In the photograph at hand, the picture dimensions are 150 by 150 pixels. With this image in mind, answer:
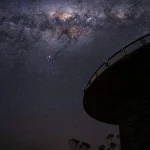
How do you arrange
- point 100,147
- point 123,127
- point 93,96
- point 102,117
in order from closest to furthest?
point 123,127, point 93,96, point 102,117, point 100,147

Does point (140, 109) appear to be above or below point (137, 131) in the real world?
above

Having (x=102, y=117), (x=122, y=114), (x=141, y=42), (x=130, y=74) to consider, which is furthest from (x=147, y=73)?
(x=102, y=117)

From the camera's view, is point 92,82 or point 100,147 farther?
point 100,147

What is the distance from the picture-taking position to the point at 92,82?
1441 centimetres

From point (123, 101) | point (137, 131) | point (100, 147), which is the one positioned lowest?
point (137, 131)

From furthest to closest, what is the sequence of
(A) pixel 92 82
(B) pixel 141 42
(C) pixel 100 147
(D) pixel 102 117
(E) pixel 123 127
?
1. (C) pixel 100 147
2. (D) pixel 102 117
3. (A) pixel 92 82
4. (E) pixel 123 127
5. (B) pixel 141 42

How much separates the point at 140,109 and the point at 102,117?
5759 millimetres

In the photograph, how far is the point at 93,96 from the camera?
15625mm

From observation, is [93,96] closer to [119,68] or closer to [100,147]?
[119,68]

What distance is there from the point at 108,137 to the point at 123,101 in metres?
42.8

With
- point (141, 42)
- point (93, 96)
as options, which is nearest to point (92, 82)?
point (93, 96)

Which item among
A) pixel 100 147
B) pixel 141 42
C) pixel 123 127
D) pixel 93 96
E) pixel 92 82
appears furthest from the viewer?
pixel 100 147

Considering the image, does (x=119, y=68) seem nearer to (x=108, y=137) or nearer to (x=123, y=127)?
(x=123, y=127)

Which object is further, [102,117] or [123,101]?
[102,117]
